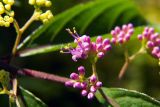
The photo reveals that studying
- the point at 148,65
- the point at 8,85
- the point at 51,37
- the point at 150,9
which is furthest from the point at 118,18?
the point at 150,9

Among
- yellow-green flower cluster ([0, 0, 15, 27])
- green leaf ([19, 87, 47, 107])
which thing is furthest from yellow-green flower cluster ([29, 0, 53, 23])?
green leaf ([19, 87, 47, 107])

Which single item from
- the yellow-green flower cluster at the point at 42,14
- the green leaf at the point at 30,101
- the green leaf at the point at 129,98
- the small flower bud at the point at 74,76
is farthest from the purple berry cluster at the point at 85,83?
the yellow-green flower cluster at the point at 42,14

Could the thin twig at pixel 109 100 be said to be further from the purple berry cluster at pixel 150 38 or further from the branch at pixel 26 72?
the purple berry cluster at pixel 150 38

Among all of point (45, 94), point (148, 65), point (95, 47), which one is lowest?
point (148, 65)

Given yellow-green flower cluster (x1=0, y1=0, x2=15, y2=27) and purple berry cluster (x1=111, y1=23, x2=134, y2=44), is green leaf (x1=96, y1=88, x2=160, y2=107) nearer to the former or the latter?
purple berry cluster (x1=111, y1=23, x2=134, y2=44)

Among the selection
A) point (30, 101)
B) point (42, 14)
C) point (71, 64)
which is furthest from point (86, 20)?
point (71, 64)

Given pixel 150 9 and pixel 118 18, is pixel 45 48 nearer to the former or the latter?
pixel 118 18

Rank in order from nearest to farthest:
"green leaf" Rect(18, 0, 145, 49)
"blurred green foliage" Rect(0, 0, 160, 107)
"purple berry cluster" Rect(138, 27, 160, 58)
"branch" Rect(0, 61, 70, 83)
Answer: "branch" Rect(0, 61, 70, 83) → "purple berry cluster" Rect(138, 27, 160, 58) → "green leaf" Rect(18, 0, 145, 49) → "blurred green foliage" Rect(0, 0, 160, 107)
